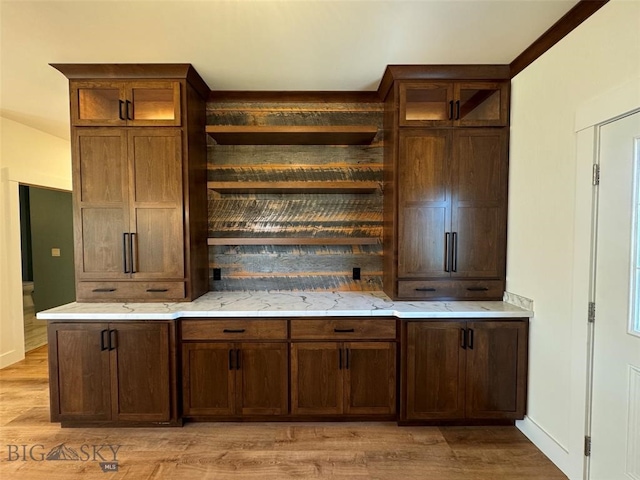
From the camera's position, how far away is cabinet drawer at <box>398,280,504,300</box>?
2355 mm

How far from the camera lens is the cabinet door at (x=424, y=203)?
90.9 inches

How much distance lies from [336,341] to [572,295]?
4.91ft

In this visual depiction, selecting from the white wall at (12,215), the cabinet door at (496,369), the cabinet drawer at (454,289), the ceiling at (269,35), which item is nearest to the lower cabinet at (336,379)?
the cabinet drawer at (454,289)

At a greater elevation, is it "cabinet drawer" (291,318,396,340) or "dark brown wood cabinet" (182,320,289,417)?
"cabinet drawer" (291,318,396,340)

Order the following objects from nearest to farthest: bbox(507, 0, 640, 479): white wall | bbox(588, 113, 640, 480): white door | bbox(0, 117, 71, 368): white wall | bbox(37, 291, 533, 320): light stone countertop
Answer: bbox(588, 113, 640, 480): white door
bbox(507, 0, 640, 479): white wall
bbox(37, 291, 533, 320): light stone countertop
bbox(0, 117, 71, 368): white wall

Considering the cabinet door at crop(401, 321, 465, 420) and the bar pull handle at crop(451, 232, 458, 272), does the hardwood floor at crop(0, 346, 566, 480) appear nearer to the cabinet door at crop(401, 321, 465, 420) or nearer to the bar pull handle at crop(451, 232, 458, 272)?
the cabinet door at crop(401, 321, 465, 420)

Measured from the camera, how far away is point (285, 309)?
7.07 ft

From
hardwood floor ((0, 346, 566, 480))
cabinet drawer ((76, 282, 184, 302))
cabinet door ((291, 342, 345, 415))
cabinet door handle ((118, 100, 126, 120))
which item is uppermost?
cabinet door handle ((118, 100, 126, 120))

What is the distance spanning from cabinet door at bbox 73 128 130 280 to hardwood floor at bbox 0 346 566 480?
3.87ft

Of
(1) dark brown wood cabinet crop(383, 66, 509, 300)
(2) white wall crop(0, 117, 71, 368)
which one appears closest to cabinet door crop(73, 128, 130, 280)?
(2) white wall crop(0, 117, 71, 368)

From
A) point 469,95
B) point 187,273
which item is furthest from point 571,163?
point 187,273

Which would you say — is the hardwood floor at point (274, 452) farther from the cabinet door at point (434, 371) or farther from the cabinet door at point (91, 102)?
the cabinet door at point (91, 102)

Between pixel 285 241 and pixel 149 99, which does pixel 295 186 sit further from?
pixel 149 99

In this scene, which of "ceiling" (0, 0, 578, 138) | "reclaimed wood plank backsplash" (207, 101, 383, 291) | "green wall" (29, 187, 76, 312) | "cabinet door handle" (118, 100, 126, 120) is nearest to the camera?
"ceiling" (0, 0, 578, 138)
